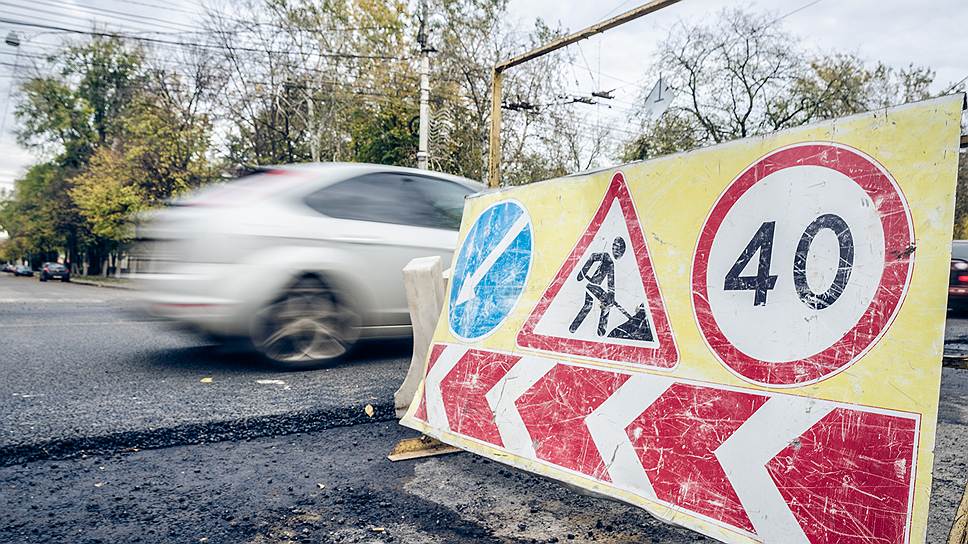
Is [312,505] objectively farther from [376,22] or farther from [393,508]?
[376,22]

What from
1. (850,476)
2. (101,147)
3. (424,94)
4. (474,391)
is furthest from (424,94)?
(101,147)

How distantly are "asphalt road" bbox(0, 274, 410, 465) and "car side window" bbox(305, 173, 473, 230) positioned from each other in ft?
3.99

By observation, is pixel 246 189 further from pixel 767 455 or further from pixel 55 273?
pixel 55 273

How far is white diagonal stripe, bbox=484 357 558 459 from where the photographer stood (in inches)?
80.5

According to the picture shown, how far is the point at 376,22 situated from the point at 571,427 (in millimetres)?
24695

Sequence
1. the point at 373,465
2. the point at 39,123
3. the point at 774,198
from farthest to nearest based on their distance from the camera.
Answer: the point at 39,123 < the point at 373,465 < the point at 774,198

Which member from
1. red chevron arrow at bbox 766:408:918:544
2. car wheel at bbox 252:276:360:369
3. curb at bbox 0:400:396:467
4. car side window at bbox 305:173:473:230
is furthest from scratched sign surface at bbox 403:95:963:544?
car side window at bbox 305:173:473:230

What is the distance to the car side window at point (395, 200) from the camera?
4535 mm

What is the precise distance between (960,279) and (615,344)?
11199 millimetres

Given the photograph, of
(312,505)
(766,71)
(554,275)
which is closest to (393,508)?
(312,505)

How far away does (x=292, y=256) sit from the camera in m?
4.20

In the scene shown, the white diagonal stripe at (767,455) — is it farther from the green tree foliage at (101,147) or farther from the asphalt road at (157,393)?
the green tree foliage at (101,147)

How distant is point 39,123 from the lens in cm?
3884

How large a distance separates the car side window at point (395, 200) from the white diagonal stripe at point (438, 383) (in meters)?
2.34
